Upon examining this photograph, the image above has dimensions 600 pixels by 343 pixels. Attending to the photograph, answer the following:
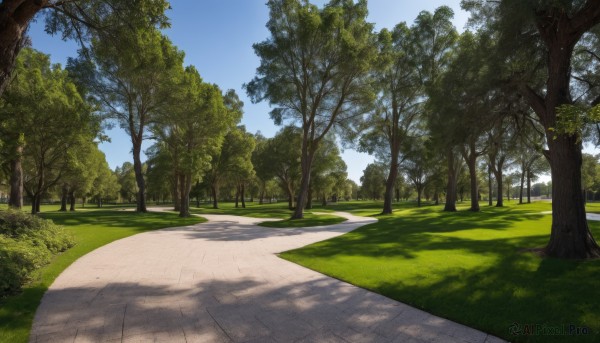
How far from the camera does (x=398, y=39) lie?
29.8m

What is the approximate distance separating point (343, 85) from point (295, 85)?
3952 millimetres

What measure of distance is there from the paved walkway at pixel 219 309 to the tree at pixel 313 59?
17.4 m

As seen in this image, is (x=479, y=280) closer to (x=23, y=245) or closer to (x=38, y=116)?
(x=23, y=245)

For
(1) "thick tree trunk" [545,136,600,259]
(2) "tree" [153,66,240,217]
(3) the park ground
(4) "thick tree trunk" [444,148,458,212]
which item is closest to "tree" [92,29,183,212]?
(2) "tree" [153,66,240,217]

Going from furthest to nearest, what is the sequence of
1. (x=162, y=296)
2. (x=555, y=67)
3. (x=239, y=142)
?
(x=239, y=142)
(x=555, y=67)
(x=162, y=296)

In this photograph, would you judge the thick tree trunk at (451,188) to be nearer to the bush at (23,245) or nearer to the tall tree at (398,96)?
the tall tree at (398,96)

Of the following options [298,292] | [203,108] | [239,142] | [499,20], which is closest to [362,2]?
[499,20]

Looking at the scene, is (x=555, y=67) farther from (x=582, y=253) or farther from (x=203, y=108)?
(x=203, y=108)

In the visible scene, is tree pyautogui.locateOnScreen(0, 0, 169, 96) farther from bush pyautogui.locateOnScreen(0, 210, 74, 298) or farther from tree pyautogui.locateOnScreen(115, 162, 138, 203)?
tree pyautogui.locateOnScreen(115, 162, 138, 203)

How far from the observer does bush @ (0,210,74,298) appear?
5973 millimetres

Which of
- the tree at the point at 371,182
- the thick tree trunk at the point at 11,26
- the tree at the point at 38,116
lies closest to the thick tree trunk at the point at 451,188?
the tree at the point at 38,116

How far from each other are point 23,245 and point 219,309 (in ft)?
20.7

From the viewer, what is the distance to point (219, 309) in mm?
5234

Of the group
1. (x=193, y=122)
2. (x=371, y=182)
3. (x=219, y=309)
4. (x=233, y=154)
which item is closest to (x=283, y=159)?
(x=233, y=154)
